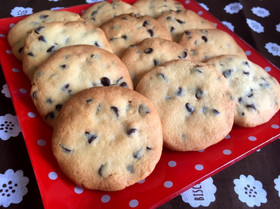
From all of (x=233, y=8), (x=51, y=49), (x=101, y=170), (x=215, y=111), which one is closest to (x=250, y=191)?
(x=215, y=111)

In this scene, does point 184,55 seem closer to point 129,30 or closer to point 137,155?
point 129,30

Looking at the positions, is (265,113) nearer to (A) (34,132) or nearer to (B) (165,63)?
(B) (165,63)

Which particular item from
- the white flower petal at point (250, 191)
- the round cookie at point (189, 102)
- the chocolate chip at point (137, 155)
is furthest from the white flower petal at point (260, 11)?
the chocolate chip at point (137, 155)

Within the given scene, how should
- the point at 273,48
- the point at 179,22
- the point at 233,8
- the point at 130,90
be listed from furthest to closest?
the point at 233,8 < the point at 273,48 < the point at 179,22 < the point at 130,90

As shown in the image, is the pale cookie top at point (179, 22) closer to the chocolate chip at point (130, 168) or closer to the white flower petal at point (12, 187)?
the chocolate chip at point (130, 168)

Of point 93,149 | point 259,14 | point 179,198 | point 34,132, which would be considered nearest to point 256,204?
point 179,198

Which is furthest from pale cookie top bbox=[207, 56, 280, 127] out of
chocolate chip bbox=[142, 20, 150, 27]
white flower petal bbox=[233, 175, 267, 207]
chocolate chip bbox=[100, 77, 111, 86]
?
chocolate chip bbox=[100, 77, 111, 86]
